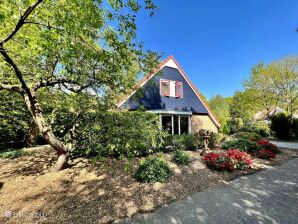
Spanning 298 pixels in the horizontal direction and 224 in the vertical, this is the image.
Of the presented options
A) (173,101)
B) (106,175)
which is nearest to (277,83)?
(173,101)

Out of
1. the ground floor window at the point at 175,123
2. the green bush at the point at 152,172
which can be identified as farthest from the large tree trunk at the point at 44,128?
the ground floor window at the point at 175,123

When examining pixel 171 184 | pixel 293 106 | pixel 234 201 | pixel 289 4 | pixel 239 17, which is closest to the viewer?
pixel 234 201

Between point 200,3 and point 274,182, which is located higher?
point 200,3

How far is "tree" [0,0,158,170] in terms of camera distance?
125 inches

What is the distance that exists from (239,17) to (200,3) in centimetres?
381

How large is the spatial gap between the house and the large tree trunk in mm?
5620

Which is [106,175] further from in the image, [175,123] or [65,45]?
[175,123]

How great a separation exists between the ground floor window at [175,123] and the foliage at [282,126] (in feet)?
35.5

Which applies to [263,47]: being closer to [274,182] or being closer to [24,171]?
[274,182]

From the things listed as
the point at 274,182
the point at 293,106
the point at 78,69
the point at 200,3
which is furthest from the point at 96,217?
the point at 293,106

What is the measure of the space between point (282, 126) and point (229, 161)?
14982mm

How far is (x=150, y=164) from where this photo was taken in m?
5.73

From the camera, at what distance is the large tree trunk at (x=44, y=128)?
5.33 m

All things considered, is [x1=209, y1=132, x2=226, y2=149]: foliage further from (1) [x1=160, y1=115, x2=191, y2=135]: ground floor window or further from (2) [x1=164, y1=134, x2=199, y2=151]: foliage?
(1) [x1=160, y1=115, x2=191, y2=135]: ground floor window
